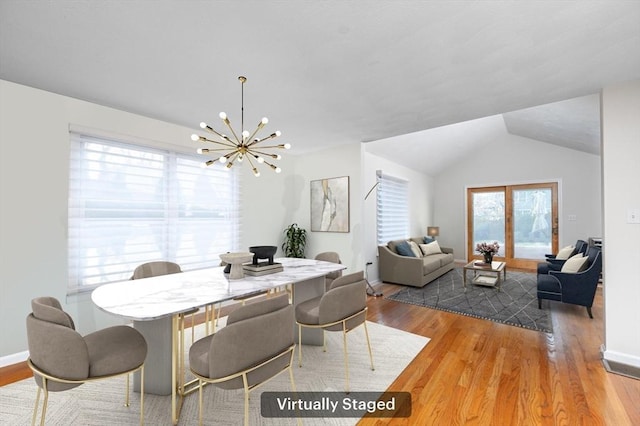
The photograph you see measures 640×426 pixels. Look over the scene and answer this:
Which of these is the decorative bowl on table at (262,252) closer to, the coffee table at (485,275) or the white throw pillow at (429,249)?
the coffee table at (485,275)

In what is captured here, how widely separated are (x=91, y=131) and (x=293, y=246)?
299cm

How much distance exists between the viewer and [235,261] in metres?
2.14

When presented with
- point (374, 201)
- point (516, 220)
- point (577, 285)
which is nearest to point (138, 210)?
point (374, 201)

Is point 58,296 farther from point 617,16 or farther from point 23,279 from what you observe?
point 617,16

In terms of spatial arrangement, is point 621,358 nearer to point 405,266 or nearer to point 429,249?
point 405,266

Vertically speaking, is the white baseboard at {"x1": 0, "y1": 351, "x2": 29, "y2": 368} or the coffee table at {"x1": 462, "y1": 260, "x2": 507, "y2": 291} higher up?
the coffee table at {"x1": 462, "y1": 260, "x2": 507, "y2": 291}

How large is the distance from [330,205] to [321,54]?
2787 millimetres

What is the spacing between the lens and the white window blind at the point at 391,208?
18.0ft

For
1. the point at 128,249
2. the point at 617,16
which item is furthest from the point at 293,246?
the point at 617,16

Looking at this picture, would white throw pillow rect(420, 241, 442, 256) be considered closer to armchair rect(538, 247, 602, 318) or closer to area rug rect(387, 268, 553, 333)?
area rug rect(387, 268, 553, 333)

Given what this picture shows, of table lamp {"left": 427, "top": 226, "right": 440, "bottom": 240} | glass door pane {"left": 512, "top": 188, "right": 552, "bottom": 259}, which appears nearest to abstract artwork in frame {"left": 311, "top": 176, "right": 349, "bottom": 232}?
table lamp {"left": 427, "top": 226, "right": 440, "bottom": 240}

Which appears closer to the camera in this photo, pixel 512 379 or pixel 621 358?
pixel 512 379

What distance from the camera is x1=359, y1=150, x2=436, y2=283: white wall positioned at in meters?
5.02

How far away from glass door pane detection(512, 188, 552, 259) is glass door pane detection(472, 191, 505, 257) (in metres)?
0.27
